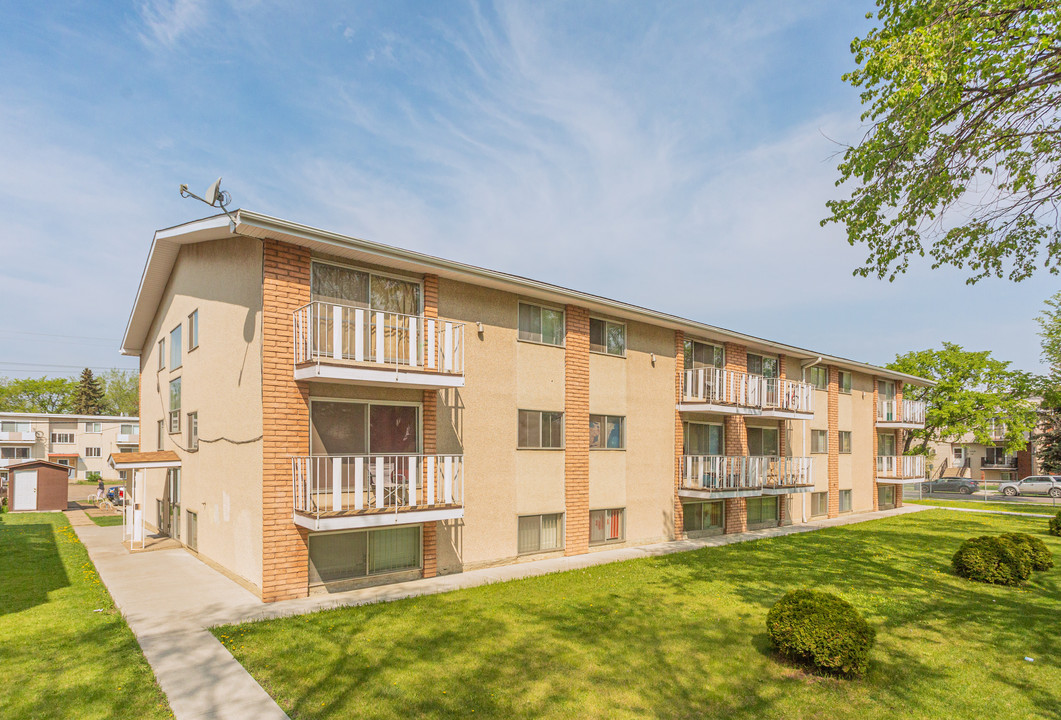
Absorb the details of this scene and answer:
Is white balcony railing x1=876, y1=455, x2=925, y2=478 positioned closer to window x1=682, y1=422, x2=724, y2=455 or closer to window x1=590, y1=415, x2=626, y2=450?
window x1=682, y1=422, x2=724, y2=455

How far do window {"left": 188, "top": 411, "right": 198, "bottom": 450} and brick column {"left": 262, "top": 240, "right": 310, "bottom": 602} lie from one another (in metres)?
5.29

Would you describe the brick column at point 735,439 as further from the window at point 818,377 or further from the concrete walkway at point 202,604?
the window at point 818,377

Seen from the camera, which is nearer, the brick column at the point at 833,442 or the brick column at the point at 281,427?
the brick column at the point at 281,427

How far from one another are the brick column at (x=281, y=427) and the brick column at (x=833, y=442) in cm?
2031

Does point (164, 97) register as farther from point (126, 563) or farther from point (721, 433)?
point (721, 433)

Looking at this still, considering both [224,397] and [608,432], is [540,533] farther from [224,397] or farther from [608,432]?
[224,397]

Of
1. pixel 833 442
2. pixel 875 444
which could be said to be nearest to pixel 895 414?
pixel 875 444

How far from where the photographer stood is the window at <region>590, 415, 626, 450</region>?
582 inches

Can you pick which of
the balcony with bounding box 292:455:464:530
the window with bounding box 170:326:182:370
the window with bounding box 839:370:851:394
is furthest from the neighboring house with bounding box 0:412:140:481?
the window with bounding box 839:370:851:394

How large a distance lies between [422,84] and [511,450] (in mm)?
9537

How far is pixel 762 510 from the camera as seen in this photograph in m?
20.0

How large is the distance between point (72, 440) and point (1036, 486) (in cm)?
7442

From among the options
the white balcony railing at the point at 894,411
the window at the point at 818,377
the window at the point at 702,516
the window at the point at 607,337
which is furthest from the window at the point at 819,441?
the window at the point at 607,337

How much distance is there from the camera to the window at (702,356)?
17.5 m
